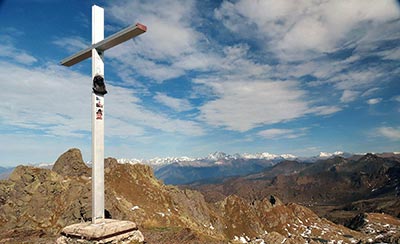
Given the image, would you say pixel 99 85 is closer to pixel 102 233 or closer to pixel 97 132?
pixel 97 132

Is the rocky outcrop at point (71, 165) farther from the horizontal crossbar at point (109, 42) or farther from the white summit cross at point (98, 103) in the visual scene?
the white summit cross at point (98, 103)

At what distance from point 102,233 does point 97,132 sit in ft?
11.9

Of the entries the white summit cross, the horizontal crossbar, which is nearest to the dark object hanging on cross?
the white summit cross

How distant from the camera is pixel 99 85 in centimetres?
1134

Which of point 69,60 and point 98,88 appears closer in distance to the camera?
point 98,88

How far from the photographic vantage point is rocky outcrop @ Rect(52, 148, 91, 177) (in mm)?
96562

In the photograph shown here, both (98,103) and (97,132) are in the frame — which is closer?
(97,132)

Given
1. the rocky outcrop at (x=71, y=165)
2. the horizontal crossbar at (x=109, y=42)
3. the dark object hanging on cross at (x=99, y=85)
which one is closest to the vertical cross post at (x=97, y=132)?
the dark object hanging on cross at (x=99, y=85)

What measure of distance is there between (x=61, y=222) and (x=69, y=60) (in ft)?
195

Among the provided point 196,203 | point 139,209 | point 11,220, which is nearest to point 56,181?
point 11,220

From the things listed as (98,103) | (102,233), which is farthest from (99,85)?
(102,233)

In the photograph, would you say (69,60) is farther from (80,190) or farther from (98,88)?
(80,190)

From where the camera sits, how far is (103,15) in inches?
476

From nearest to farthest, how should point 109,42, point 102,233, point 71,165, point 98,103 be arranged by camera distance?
point 102,233, point 109,42, point 98,103, point 71,165
